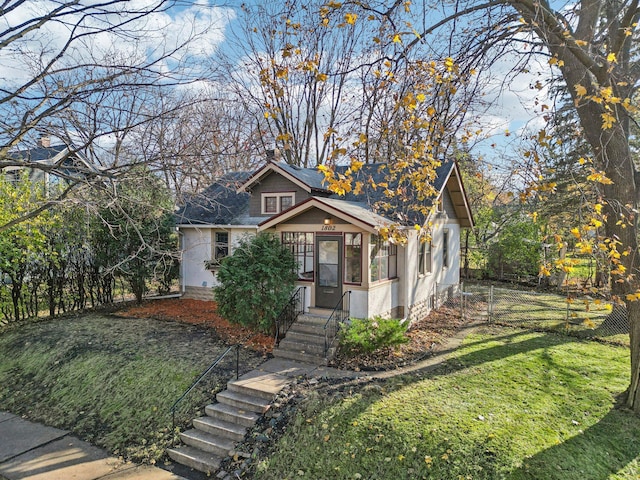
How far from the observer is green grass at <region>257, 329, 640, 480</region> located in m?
5.55

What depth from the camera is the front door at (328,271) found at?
11.0 meters

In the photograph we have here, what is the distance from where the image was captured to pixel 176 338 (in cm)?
1105

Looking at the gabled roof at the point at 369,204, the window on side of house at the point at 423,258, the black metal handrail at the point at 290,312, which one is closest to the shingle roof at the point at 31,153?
the gabled roof at the point at 369,204

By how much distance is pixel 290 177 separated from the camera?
45.3ft

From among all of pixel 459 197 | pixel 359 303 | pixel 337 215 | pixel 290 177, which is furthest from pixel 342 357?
pixel 459 197

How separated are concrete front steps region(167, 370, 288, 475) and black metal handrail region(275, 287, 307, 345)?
94.9 inches

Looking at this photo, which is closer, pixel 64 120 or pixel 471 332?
pixel 64 120

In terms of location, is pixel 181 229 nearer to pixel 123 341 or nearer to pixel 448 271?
pixel 123 341

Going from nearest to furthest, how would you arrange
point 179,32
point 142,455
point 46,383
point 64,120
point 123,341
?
point 179,32 < point 64,120 < point 142,455 < point 46,383 < point 123,341

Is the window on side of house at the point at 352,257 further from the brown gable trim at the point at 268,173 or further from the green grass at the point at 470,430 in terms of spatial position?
the brown gable trim at the point at 268,173

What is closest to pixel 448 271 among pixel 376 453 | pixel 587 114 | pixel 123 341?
pixel 587 114

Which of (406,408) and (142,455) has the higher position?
(406,408)

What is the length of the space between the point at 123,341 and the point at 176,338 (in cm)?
147

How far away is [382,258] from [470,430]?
231 inches
